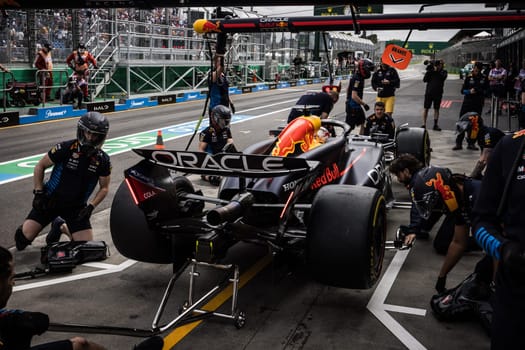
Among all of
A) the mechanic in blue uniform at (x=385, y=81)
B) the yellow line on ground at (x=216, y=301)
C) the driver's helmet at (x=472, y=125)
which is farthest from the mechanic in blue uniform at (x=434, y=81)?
the yellow line on ground at (x=216, y=301)

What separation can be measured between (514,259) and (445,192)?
283cm

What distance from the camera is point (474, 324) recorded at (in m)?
4.55

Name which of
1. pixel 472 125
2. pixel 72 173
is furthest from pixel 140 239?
pixel 472 125

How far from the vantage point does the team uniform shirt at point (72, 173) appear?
5.88 metres

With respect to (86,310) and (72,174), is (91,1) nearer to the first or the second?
(72,174)

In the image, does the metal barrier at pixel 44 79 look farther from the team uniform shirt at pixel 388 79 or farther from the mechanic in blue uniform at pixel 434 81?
the mechanic in blue uniform at pixel 434 81

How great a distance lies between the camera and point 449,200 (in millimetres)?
5094

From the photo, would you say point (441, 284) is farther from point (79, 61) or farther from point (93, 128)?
point (79, 61)

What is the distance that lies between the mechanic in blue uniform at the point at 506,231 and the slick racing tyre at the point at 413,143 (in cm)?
654

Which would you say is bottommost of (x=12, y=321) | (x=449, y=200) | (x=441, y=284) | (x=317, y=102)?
(x=441, y=284)

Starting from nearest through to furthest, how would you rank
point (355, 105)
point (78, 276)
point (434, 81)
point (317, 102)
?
point (78, 276) < point (317, 102) < point (355, 105) < point (434, 81)

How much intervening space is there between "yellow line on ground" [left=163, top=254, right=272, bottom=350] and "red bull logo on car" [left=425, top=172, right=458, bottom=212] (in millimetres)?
1881

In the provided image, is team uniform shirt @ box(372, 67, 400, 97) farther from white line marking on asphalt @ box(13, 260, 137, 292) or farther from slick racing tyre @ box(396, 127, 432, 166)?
white line marking on asphalt @ box(13, 260, 137, 292)

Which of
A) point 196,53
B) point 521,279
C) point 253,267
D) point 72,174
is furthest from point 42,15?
point 521,279
